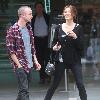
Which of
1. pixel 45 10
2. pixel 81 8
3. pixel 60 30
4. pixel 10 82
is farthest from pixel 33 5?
pixel 60 30

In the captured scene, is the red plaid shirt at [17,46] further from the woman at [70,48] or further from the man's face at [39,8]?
the man's face at [39,8]

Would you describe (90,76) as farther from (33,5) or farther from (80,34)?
(80,34)

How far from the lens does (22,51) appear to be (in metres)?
7.87

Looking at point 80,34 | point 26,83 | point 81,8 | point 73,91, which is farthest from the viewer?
point 81,8

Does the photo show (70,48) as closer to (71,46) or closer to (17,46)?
(71,46)

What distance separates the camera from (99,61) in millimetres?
12070

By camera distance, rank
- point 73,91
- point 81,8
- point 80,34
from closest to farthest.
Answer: point 80,34 → point 73,91 → point 81,8

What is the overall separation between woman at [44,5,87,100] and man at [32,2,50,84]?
2.91 meters

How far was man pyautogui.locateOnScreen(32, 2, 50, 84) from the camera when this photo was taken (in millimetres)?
11648

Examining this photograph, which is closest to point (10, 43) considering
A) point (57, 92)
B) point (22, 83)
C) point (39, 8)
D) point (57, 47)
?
point (22, 83)

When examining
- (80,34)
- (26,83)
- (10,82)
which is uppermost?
(80,34)

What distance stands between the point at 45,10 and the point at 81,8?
0.85 m

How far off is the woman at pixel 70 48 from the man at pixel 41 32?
2.91m

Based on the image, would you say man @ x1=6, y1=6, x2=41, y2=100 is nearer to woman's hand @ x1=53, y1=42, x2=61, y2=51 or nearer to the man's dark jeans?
the man's dark jeans
